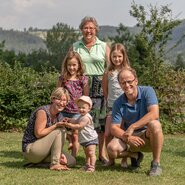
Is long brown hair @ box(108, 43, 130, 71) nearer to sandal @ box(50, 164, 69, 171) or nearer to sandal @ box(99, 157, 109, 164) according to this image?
sandal @ box(99, 157, 109, 164)

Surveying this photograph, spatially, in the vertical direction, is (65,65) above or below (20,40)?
below

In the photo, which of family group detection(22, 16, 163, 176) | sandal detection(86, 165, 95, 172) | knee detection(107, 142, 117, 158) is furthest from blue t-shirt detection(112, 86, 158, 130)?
sandal detection(86, 165, 95, 172)

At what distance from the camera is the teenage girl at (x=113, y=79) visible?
231 inches

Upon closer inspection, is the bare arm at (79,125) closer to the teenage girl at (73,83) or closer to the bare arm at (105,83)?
the teenage girl at (73,83)

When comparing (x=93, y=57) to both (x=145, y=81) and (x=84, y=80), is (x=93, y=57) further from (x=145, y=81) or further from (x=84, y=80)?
(x=145, y=81)

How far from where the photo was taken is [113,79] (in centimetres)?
598

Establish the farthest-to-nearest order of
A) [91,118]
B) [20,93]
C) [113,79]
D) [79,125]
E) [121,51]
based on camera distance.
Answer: [20,93]
[113,79]
[121,51]
[91,118]
[79,125]

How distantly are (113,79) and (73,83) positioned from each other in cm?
51

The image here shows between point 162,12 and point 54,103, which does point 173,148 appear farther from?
point 162,12

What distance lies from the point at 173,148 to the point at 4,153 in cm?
288

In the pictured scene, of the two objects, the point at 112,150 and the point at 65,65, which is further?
the point at 65,65

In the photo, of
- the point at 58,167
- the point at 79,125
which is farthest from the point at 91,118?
the point at 58,167

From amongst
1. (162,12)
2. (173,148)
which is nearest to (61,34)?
(162,12)

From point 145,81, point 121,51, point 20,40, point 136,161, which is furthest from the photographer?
point 20,40
